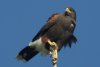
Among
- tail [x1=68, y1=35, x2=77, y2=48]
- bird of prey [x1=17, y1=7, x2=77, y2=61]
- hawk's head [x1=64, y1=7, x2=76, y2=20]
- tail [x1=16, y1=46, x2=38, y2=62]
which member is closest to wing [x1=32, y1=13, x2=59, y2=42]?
bird of prey [x1=17, y1=7, x2=77, y2=61]

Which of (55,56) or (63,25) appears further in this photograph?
(63,25)

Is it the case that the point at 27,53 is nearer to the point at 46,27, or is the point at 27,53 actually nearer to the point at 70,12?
the point at 46,27

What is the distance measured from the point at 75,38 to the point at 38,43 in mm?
890

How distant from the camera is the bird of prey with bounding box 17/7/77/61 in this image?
1155 centimetres

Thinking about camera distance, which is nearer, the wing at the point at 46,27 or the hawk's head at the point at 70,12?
the wing at the point at 46,27

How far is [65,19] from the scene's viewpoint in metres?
12.0

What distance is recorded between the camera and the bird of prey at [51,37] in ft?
37.9

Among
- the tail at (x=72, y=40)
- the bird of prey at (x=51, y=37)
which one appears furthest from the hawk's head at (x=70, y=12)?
the tail at (x=72, y=40)

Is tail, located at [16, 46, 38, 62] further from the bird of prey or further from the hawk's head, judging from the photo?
the hawk's head

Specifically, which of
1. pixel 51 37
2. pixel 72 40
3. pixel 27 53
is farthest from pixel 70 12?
pixel 27 53

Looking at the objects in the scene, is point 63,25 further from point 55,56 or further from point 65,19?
point 55,56

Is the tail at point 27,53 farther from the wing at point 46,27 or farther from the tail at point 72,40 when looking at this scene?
the tail at point 72,40

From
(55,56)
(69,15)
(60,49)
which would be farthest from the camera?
(69,15)

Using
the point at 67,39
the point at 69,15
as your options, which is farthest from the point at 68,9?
the point at 67,39
